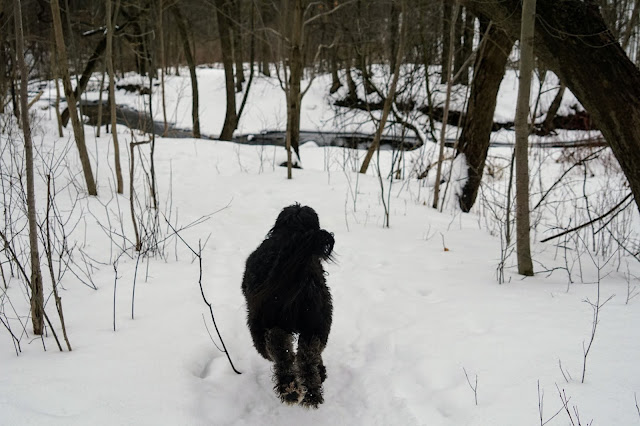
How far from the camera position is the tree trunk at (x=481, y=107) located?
7.07 m

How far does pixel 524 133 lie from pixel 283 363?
2819 millimetres

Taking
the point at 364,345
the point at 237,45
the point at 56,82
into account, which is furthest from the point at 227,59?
the point at 364,345

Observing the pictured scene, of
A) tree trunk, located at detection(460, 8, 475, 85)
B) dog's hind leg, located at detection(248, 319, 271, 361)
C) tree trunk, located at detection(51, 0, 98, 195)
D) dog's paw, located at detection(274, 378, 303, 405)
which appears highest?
tree trunk, located at detection(460, 8, 475, 85)

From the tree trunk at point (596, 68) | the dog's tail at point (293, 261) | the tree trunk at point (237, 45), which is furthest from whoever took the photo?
the tree trunk at point (237, 45)

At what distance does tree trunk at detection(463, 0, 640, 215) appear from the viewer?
13.2 feet

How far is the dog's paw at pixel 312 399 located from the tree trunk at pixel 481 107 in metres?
5.46

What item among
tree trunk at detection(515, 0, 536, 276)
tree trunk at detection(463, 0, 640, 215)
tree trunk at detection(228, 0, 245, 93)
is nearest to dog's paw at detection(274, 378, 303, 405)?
tree trunk at detection(515, 0, 536, 276)

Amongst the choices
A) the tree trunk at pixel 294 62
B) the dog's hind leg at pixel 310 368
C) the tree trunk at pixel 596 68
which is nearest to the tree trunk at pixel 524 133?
the tree trunk at pixel 596 68

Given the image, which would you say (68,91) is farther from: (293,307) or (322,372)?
(322,372)

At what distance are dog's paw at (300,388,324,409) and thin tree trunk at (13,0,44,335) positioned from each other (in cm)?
168

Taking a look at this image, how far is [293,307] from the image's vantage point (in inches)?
108

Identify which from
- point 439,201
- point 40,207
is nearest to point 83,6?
point 40,207

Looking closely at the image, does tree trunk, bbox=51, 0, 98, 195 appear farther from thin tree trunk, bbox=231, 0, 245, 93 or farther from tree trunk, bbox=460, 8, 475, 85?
tree trunk, bbox=460, 8, 475, 85

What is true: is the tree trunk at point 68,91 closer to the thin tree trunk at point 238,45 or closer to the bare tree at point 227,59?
the bare tree at point 227,59
